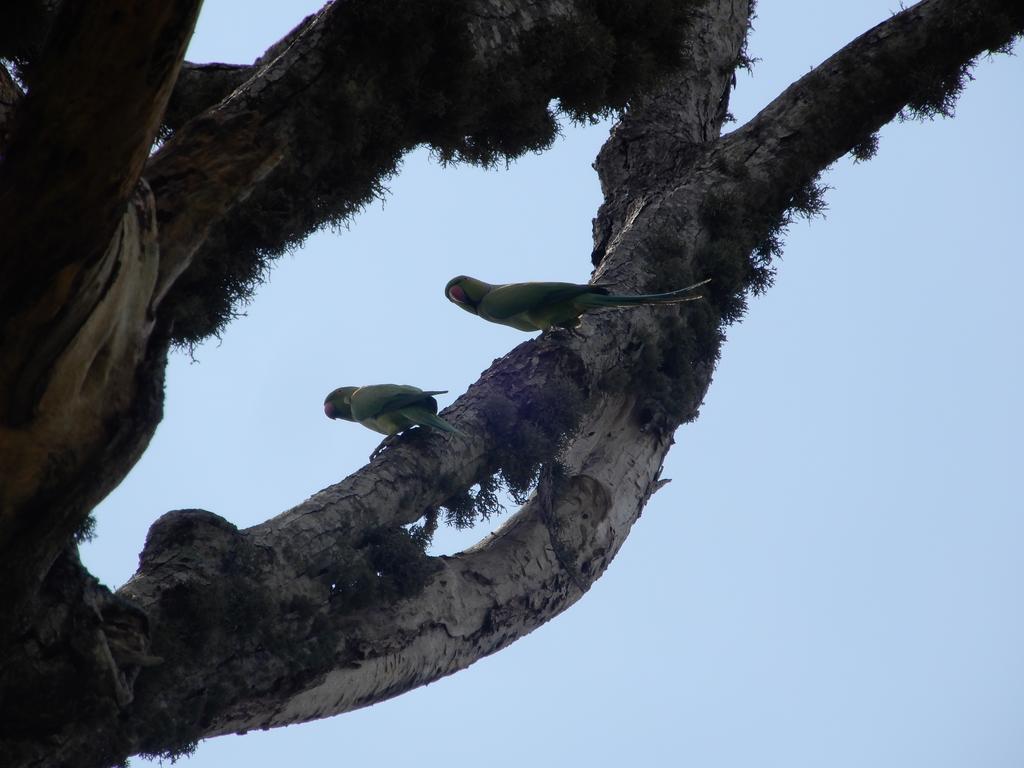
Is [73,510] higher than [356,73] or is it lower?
lower

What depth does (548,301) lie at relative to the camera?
5.55m

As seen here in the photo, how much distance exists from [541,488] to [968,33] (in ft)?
12.5

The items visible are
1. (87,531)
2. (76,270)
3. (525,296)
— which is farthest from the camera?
(525,296)

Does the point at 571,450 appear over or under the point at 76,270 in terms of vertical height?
over

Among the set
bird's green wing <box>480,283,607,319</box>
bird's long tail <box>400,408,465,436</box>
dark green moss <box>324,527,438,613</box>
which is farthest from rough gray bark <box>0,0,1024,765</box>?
bird's green wing <box>480,283,607,319</box>

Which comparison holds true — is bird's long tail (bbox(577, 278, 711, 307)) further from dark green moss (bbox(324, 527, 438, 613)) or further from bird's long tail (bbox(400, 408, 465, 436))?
dark green moss (bbox(324, 527, 438, 613))

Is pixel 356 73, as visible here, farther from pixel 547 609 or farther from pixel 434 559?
pixel 547 609

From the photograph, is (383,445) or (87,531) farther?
(383,445)

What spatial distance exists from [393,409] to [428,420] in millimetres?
635

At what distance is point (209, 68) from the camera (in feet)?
15.4

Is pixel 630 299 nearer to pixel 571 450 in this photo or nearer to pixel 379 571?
pixel 571 450

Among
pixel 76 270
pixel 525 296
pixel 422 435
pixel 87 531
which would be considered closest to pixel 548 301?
pixel 525 296

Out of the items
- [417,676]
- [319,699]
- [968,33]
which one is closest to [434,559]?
[417,676]

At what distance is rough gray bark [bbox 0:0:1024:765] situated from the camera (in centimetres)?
280
